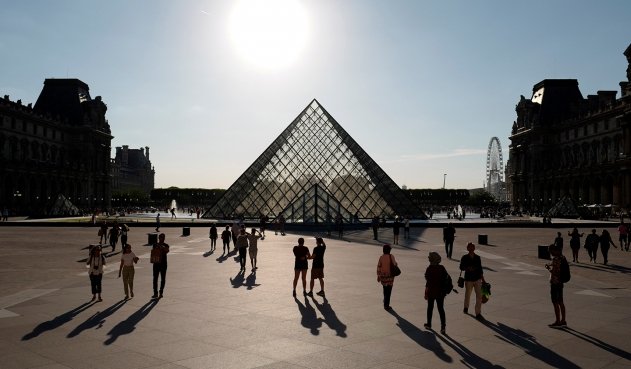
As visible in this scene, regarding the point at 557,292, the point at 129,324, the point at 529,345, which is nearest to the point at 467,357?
the point at 529,345

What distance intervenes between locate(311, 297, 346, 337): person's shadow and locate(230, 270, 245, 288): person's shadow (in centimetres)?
259

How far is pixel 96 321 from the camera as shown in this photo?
8812 mm

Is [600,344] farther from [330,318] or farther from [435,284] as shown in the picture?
[330,318]

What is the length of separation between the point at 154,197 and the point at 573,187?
3206 inches

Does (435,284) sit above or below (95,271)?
above

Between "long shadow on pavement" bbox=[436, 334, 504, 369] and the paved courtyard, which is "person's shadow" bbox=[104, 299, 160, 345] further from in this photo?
"long shadow on pavement" bbox=[436, 334, 504, 369]

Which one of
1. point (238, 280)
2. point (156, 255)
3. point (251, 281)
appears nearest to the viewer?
point (156, 255)

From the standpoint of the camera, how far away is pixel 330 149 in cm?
4778

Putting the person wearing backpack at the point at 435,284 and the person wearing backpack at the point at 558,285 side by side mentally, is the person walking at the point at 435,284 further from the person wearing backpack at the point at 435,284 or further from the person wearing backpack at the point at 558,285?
the person wearing backpack at the point at 558,285


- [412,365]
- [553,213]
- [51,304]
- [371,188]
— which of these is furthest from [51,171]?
[412,365]

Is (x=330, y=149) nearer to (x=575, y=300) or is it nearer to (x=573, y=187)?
(x=575, y=300)

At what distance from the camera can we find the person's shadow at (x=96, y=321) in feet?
26.6

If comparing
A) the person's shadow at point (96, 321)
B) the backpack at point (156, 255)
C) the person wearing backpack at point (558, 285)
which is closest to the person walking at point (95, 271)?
the person's shadow at point (96, 321)

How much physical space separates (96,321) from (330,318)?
12.3 ft
